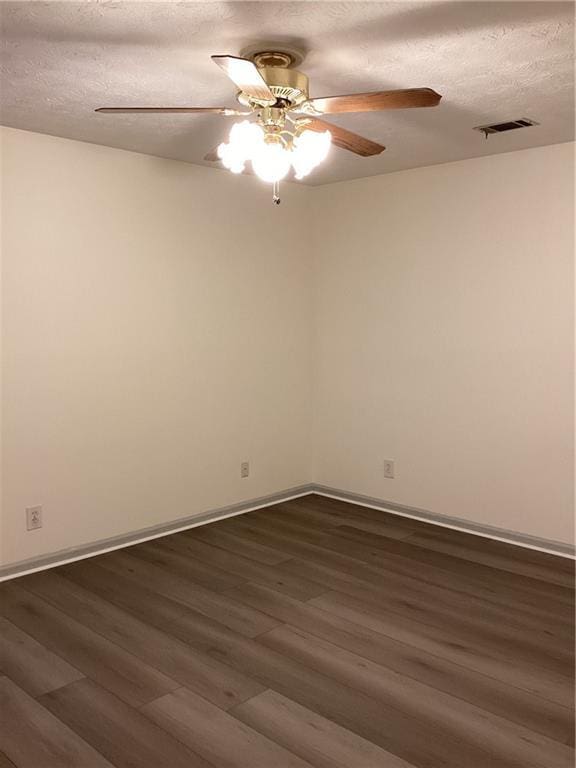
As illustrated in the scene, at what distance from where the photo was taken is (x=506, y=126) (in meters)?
3.65

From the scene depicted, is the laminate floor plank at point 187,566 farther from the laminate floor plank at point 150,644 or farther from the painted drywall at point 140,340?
the laminate floor plank at point 150,644

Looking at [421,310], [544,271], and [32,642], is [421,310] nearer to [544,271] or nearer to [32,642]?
[544,271]

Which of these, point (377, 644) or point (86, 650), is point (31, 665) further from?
point (377, 644)

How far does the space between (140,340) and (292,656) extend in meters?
2.20

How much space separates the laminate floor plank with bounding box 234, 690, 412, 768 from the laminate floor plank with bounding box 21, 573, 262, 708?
4.0 inches

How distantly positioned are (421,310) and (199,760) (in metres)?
3.25

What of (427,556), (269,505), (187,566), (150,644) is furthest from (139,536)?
(427,556)

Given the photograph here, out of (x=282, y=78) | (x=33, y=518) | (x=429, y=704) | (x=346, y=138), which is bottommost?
(x=429, y=704)

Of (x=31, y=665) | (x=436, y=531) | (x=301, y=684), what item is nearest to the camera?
(x=301, y=684)

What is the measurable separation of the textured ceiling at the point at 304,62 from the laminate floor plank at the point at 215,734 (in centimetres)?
239

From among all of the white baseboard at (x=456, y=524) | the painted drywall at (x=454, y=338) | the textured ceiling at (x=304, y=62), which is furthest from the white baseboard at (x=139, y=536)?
the textured ceiling at (x=304, y=62)

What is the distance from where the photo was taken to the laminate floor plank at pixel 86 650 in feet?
9.02

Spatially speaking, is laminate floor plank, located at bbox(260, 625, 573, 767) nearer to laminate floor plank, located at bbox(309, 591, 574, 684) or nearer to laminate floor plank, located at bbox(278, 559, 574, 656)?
laminate floor plank, located at bbox(309, 591, 574, 684)

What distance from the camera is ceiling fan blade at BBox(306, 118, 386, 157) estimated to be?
2.69 meters
